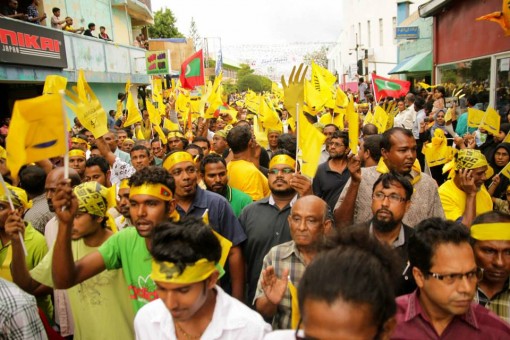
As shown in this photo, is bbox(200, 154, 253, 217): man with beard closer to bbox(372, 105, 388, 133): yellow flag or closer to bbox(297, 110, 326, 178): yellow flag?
bbox(297, 110, 326, 178): yellow flag

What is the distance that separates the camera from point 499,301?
2.45 m

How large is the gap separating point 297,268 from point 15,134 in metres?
1.70

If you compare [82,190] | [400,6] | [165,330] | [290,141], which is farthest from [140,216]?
[400,6]

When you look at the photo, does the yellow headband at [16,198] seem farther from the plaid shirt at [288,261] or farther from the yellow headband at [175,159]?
the plaid shirt at [288,261]

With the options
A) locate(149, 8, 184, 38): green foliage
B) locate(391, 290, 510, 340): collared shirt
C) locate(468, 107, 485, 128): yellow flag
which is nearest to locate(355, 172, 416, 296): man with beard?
locate(391, 290, 510, 340): collared shirt

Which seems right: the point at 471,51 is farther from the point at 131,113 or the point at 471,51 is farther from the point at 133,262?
the point at 133,262

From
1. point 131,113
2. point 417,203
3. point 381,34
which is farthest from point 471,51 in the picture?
point 381,34

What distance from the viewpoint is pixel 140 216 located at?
2.66 m

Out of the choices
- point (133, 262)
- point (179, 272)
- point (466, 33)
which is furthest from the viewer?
point (466, 33)

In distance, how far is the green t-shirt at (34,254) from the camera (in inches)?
117

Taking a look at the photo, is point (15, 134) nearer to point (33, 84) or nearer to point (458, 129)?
point (458, 129)

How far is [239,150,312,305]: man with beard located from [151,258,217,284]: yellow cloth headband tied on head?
1481 mm

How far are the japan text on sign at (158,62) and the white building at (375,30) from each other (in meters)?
14.1

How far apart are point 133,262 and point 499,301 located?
2.00 m
